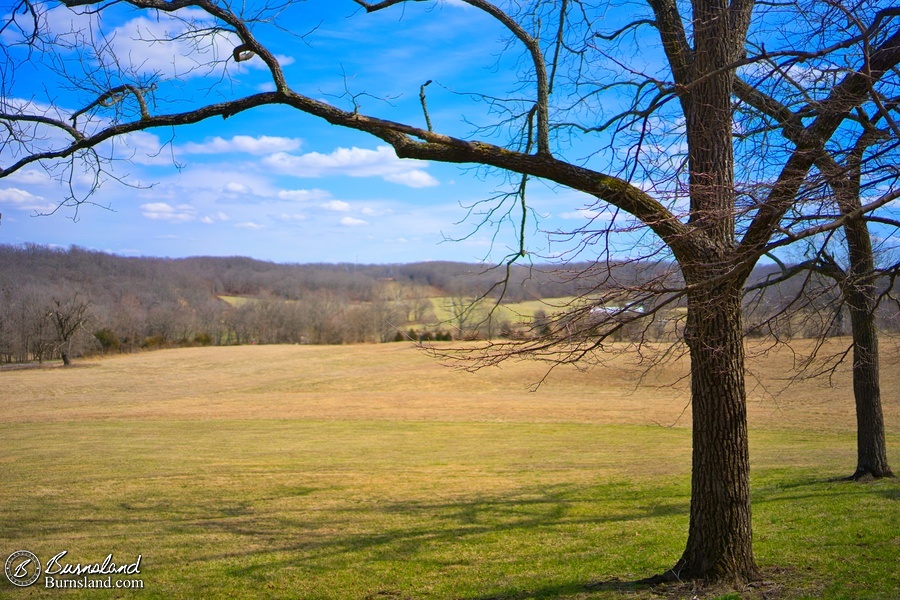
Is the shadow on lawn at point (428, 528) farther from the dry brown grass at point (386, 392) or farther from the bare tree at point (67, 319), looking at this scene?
the bare tree at point (67, 319)

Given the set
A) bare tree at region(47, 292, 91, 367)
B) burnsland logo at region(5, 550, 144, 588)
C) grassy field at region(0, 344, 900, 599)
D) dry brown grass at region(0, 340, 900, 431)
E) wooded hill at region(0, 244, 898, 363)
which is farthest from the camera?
bare tree at region(47, 292, 91, 367)

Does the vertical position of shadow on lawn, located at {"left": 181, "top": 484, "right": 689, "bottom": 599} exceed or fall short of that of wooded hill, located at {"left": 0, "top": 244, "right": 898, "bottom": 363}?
it falls short

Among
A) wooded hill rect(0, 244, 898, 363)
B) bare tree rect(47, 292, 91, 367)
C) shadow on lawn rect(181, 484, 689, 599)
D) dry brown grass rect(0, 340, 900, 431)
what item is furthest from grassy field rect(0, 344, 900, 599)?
bare tree rect(47, 292, 91, 367)

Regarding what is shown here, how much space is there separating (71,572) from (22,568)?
0.61m

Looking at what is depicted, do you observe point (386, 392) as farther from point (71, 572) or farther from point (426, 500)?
point (71, 572)

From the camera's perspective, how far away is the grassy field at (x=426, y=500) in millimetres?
6941

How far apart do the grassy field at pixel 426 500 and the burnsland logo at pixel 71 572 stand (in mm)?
189

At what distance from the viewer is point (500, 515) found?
10.3 meters

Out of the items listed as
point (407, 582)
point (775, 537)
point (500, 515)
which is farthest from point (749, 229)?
point (500, 515)

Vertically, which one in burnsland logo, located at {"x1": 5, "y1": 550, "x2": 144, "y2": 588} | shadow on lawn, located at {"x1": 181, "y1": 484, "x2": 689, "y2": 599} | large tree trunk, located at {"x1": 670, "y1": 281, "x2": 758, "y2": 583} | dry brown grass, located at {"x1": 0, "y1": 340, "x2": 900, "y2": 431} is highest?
large tree trunk, located at {"x1": 670, "y1": 281, "x2": 758, "y2": 583}

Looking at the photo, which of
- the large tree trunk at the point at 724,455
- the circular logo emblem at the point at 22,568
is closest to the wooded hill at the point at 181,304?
the large tree trunk at the point at 724,455

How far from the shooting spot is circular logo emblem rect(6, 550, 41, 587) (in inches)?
289

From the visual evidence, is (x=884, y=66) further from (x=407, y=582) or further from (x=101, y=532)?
(x=101, y=532)

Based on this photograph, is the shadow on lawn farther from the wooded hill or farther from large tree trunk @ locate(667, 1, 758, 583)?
the wooded hill
